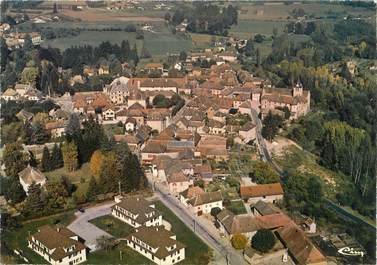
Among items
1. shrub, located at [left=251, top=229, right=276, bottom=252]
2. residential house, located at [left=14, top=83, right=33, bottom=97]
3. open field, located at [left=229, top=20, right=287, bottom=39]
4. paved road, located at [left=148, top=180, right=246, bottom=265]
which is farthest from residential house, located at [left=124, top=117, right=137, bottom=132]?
open field, located at [left=229, top=20, right=287, bottom=39]

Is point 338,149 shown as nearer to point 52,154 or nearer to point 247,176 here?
point 247,176

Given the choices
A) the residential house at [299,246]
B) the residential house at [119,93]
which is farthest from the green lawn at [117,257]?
the residential house at [119,93]

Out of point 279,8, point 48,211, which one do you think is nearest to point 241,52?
point 279,8

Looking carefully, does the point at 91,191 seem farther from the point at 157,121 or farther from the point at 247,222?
the point at 157,121

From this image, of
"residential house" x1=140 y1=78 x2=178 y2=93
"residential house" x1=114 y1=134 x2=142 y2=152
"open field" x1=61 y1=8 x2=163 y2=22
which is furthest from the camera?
"open field" x1=61 y1=8 x2=163 y2=22

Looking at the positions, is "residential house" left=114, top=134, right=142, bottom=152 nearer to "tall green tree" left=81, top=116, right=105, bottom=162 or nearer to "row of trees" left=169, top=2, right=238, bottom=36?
"tall green tree" left=81, top=116, right=105, bottom=162
